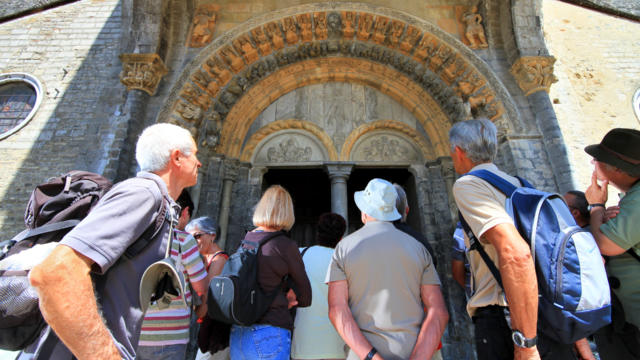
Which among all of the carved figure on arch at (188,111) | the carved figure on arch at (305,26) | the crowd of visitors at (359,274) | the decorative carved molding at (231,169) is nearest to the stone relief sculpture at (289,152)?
the decorative carved molding at (231,169)

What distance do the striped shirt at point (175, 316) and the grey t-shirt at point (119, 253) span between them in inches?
14.6

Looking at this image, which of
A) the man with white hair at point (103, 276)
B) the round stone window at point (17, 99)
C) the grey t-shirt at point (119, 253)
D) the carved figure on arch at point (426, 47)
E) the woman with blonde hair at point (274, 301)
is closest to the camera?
the man with white hair at point (103, 276)

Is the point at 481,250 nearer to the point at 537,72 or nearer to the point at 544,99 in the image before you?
the point at 544,99

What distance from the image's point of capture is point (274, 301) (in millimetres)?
1869

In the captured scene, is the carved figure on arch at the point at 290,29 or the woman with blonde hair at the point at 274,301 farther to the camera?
the carved figure on arch at the point at 290,29

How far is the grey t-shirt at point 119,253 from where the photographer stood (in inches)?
40.4

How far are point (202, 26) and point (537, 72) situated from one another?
547cm

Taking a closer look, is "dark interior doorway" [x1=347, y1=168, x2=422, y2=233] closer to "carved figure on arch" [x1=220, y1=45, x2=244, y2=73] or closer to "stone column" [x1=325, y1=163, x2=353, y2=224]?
"stone column" [x1=325, y1=163, x2=353, y2=224]

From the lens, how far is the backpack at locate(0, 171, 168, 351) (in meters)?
1.05

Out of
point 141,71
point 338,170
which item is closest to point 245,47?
point 141,71

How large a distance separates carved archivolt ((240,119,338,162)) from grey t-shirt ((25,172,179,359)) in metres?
4.48

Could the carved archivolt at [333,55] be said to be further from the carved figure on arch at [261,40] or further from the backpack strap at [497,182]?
the backpack strap at [497,182]

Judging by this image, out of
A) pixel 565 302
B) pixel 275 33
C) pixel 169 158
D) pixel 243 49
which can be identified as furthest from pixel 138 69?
pixel 565 302

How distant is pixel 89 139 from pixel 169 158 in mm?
5403
